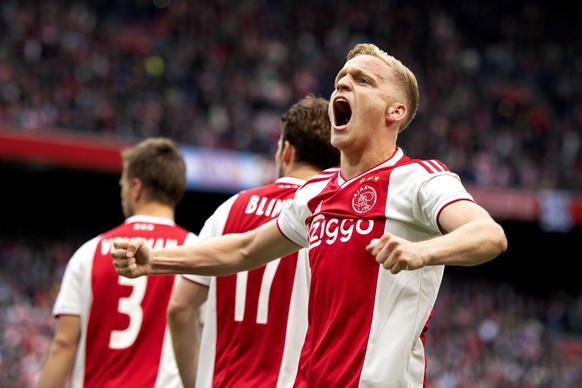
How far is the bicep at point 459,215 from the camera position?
2650 millimetres

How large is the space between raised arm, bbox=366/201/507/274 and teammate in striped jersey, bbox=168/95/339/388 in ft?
4.54

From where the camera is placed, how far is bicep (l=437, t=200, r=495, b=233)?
104 inches

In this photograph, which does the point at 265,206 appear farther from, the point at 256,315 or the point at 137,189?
the point at 137,189

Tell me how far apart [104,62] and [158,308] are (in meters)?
16.2

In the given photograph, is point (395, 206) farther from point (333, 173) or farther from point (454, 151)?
point (454, 151)

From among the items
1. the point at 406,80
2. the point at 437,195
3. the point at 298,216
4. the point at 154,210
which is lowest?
the point at 154,210

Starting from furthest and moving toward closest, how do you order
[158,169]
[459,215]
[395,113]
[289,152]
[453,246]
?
[158,169] < [289,152] < [395,113] < [459,215] < [453,246]

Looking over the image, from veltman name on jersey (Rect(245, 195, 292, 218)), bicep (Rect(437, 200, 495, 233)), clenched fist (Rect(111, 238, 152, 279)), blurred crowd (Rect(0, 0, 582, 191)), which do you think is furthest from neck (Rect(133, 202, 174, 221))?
blurred crowd (Rect(0, 0, 582, 191))

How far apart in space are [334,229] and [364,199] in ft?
0.44

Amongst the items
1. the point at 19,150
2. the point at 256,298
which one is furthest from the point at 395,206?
the point at 19,150

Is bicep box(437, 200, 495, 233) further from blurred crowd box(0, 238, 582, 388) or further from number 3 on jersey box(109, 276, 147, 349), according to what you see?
blurred crowd box(0, 238, 582, 388)

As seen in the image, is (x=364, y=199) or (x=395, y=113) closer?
(x=364, y=199)

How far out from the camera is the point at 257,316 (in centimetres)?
396

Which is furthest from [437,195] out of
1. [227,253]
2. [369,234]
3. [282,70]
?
[282,70]
